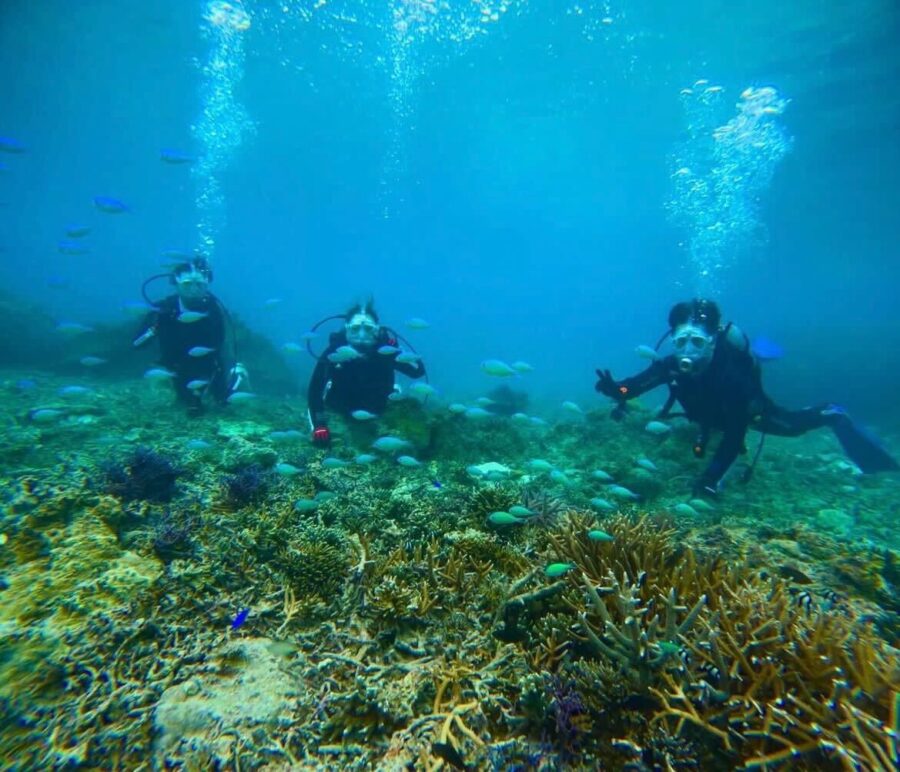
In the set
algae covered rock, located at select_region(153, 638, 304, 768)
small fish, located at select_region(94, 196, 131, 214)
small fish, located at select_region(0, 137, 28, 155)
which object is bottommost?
algae covered rock, located at select_region(153, 638, 304, 768)

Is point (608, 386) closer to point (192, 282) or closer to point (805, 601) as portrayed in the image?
point (805, 601)

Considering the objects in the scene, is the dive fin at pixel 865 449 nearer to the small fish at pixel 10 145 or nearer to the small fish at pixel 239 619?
the small fish at pixel 239 619

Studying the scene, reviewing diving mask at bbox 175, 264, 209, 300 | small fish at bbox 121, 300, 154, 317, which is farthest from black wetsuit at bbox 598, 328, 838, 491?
small fish at bbox 121, 300, 154, 317

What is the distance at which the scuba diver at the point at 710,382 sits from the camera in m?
7.12

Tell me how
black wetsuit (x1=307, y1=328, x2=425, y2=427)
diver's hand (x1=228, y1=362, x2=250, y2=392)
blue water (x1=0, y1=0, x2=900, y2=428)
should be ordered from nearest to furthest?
black wetsuit (x1=307, y1=328, x2=425, y2=427) < diver's hand (x1=228, y1=362, x2=250, y2=392) < blue water (x1=0, y1=0, x2=900, y2=428)

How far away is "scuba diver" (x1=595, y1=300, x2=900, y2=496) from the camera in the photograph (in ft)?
23.4

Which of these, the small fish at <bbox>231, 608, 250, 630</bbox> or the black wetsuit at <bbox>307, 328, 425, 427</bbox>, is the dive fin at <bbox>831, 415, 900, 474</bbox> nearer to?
the black wetsuit at <bbox>307, 328, 425, 427</bbox>

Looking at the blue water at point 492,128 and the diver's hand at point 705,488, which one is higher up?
the blue water at point 492,128

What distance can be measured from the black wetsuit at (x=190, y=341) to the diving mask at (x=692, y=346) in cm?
1020

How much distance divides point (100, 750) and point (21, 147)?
44.0 ft

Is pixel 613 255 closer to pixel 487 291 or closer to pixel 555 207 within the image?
pixel 555 207

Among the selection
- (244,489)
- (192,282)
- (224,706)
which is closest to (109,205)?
(192,282)

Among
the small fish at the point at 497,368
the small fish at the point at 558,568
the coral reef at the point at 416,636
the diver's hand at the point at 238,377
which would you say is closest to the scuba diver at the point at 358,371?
the small fish at the point at 497,368

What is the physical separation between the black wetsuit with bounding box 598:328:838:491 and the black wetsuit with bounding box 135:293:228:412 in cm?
975
